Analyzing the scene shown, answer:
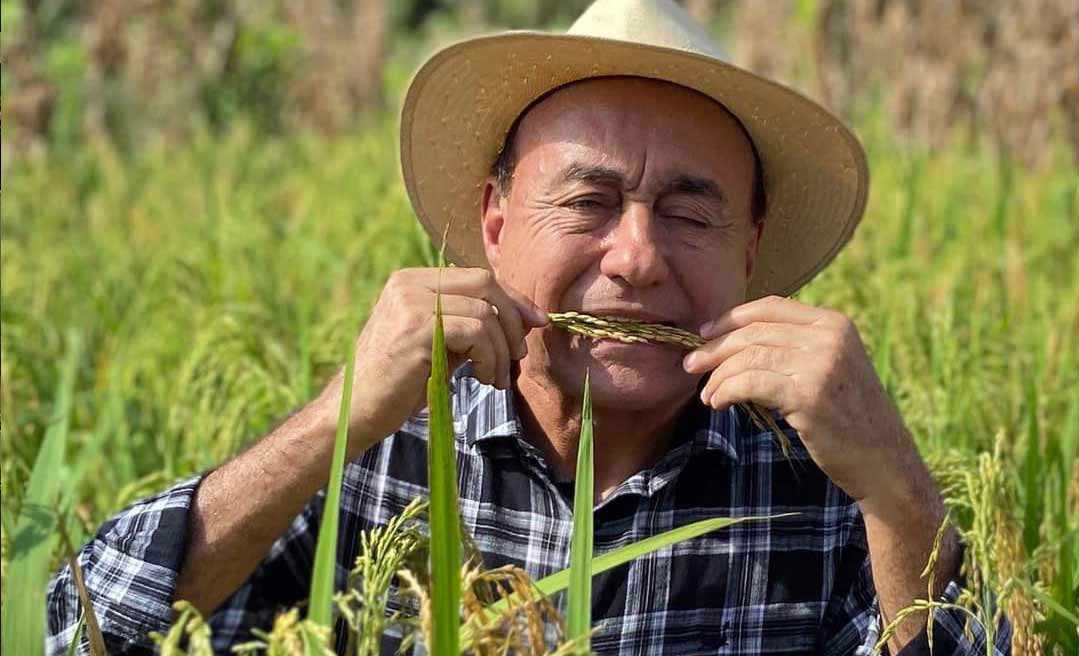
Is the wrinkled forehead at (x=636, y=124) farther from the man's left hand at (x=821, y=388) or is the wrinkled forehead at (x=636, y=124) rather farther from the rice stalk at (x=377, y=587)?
the rice stalk at (x=377, y=587)

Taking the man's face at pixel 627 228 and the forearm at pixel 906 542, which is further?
the man's face at pixel 627 228

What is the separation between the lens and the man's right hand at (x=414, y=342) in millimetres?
1849

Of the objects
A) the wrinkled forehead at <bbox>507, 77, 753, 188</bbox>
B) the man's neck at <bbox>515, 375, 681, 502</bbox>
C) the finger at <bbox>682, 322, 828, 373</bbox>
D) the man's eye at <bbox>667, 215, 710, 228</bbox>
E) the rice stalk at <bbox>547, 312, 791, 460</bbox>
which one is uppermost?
the wrinkled forehead at <bbox>507, 77, 753, 188</bbox>

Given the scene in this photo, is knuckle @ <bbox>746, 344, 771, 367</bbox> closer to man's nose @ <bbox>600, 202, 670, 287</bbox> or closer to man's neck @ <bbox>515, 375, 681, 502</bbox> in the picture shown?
man's nose @ <bbox>600, 202, 670, 287</bbox>

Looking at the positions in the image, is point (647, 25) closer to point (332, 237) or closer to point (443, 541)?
point (443, 541)

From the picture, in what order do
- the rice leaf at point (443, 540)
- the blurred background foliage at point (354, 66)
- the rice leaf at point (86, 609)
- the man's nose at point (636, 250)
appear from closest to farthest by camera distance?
the rice leaf at point (443, 540) < the rice leaf at point (86, 609) < the man's nose at point (636, 250) < the blurred background foliage at point (354, 66)

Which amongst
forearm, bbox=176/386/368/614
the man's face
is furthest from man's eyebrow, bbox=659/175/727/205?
forearm, bbox=176/386/368/614

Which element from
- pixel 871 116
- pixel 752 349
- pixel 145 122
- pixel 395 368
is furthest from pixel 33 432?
pixel 145 122

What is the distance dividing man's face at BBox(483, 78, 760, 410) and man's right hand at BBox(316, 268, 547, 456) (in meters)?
0.24

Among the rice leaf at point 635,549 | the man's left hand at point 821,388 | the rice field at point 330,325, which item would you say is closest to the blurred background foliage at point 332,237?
the rice field at point 330,325

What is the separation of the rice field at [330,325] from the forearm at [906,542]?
0.20 ft

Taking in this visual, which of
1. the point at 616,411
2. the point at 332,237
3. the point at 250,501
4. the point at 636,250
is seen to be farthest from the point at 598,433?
the point at 332,237

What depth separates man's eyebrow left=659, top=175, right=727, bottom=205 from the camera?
7.07 ft

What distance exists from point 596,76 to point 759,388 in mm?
648
